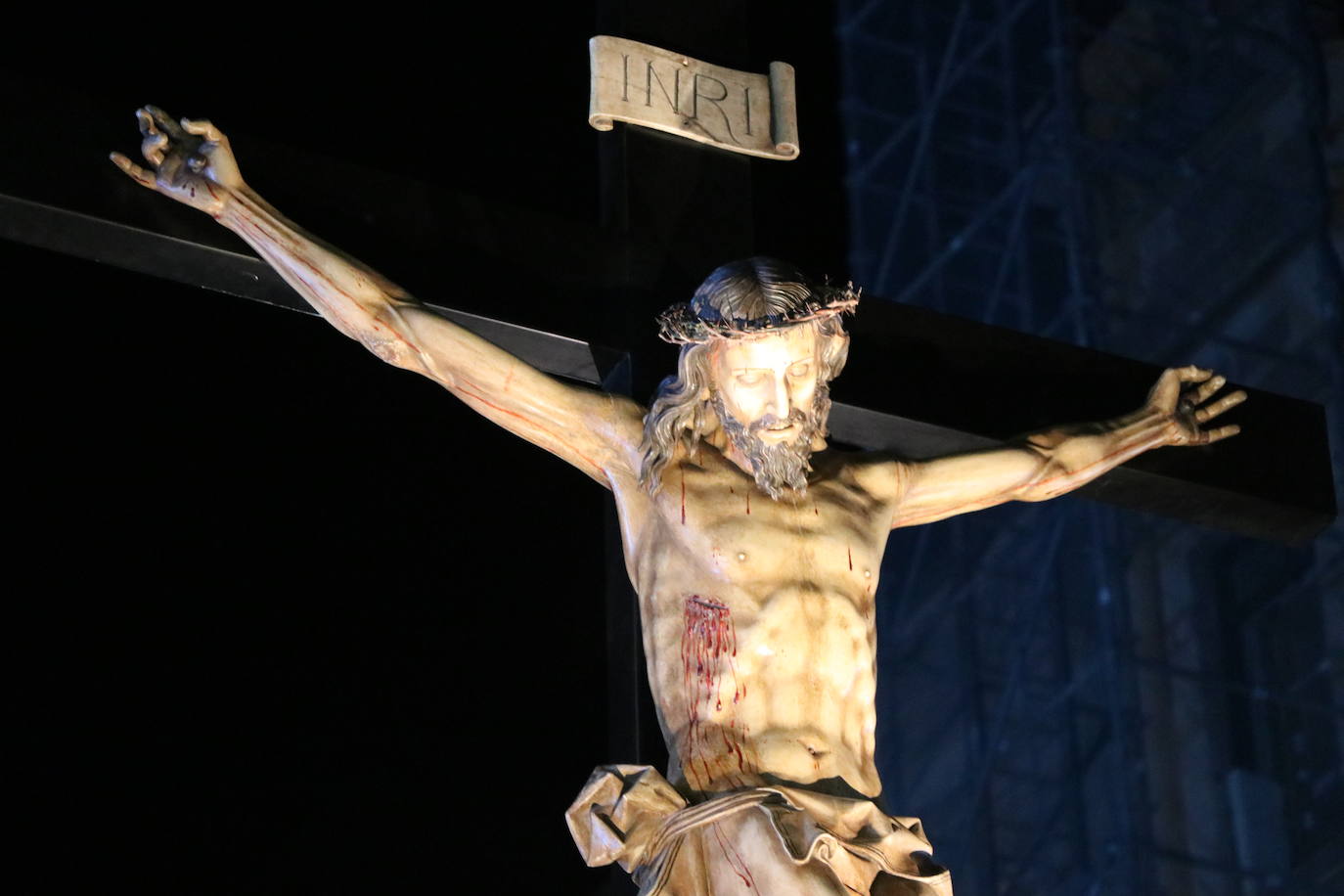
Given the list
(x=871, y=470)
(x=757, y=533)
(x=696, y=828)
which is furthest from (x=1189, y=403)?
(x=696, y=828)

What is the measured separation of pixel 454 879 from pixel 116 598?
953 mm

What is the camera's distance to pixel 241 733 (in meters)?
5.65

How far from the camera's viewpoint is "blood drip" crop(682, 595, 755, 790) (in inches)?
135

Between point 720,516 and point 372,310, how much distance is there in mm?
575

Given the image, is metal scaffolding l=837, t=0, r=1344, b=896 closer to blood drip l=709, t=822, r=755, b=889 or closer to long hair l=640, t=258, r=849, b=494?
long hair l=640, t=258, r=849, b=494

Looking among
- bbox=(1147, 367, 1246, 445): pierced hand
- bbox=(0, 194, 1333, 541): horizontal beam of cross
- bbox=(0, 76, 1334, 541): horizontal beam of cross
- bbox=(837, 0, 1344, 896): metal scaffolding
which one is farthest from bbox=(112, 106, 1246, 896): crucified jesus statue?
bbox=(837, 0, 1344, 896): metal scaffolding

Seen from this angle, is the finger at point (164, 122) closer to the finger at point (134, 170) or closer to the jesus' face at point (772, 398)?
the finger at point (134, 170)

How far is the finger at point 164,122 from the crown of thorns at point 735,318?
73 cm

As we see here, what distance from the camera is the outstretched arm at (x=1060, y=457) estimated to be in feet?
12.7

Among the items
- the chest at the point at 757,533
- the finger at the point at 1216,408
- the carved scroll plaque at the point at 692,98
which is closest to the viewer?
the chest at the point at 757,533

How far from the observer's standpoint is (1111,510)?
322 inches

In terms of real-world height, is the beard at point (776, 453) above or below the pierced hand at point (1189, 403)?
below

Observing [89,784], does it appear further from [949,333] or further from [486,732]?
[949,333]

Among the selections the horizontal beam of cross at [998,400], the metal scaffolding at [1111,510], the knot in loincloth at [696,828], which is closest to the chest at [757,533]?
the knot in loincloth at [696,828]
